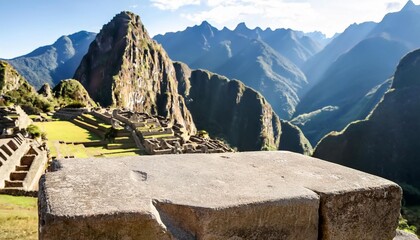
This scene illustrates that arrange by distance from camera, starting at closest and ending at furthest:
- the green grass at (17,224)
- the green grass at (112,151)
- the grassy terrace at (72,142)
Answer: the green grass at (17,224) → the grassy terrace at (72,142) → the green grass at (112,151)

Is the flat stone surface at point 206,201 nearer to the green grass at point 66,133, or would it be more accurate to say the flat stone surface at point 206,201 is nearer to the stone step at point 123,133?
the green grass at point 66,133

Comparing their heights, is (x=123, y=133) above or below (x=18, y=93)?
below

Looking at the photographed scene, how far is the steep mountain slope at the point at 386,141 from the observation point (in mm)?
102125

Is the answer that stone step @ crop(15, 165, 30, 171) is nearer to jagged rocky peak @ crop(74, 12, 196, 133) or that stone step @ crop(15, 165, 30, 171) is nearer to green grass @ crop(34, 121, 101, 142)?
green grass @ crop(34, 121, 101, 142)

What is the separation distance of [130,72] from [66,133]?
116 metres

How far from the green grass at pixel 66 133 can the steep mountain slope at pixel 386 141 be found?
2926 inches

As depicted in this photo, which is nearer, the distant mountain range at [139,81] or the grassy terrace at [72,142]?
the grassy terrace at [72,142]

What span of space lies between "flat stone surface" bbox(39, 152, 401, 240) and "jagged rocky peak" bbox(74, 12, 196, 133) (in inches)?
5483

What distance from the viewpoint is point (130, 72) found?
162 metres

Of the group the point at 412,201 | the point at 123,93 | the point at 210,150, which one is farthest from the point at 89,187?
the point at 123,93

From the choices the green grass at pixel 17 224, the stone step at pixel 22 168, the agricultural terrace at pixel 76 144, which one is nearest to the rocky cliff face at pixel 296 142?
the agricultural terrace at pixel 76 144

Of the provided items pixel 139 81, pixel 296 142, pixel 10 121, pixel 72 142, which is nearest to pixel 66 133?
pixel 72 142

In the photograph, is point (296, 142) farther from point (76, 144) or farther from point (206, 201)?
A: point (206, 201)

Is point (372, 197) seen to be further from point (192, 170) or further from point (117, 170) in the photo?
point (117, 170)
